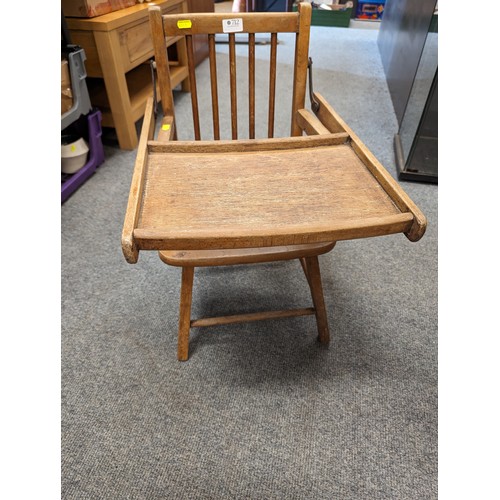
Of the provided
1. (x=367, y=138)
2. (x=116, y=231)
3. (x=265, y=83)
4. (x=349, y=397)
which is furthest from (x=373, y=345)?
(x=265, y=83)

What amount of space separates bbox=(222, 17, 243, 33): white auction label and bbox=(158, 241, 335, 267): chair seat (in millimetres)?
590

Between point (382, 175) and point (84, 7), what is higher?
point (84, 7)

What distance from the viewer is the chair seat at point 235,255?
0.80 meters

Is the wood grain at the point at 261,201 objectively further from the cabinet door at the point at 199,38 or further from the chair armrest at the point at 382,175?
the cabinet door at the point at 199,38

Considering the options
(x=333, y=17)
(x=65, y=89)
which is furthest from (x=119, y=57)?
(x=333, y=17)

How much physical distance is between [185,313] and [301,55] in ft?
2.50

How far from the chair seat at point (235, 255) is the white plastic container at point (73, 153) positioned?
3.84 ft

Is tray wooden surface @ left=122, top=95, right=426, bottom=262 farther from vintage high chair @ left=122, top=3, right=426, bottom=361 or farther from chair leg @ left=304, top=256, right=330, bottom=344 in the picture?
chair leg @ left=304, top=256, right=330, bottom=344

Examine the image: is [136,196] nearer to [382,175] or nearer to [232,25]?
[382,175]

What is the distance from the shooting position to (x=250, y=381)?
1.02 metres

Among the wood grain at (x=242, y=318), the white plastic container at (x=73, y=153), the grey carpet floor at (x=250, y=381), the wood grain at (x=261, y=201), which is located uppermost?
the wood grain at (x=261, y=201)

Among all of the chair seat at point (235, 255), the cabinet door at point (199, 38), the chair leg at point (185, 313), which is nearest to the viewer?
the chair seat at point (235, 255)

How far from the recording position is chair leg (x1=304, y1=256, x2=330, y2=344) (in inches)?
39.4

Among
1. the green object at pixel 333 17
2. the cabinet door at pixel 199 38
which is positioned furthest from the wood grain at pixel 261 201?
the green object at pixel 333 17
